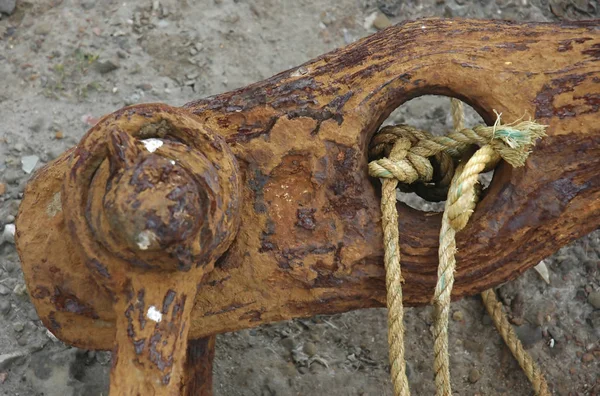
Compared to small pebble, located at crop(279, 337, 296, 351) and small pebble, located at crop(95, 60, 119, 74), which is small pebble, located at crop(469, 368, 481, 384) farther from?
small pebble, located at crop(95, 60, 119, 74)

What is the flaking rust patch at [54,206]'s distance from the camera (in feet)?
5.37

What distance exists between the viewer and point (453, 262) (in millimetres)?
1508

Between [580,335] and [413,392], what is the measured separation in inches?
23.9

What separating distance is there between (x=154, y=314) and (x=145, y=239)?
172 millimetres

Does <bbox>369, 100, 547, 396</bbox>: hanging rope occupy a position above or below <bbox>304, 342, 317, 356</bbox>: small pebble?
above

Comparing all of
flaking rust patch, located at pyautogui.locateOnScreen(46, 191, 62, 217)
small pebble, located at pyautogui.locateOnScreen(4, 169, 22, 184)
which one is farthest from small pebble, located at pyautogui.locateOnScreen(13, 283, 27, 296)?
flaking rust patch, located at pyautogui.locateOnScreen(46, 191, 62, 217)

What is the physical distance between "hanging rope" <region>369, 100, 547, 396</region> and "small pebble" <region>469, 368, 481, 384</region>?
2.41 ft

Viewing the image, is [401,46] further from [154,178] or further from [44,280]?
[44,280]

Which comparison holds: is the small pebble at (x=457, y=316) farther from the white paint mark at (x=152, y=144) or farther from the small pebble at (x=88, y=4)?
the small pebble at (x=88, y=4)

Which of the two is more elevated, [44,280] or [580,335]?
[44,280]

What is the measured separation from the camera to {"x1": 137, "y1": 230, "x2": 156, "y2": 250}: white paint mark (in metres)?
1.27

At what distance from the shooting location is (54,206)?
1.65 m

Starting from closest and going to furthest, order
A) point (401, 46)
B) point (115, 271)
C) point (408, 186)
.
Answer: point (115, 271)
point (401, 46)
point (408, 186)

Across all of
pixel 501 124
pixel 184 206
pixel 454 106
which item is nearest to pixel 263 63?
pixel 454 106
